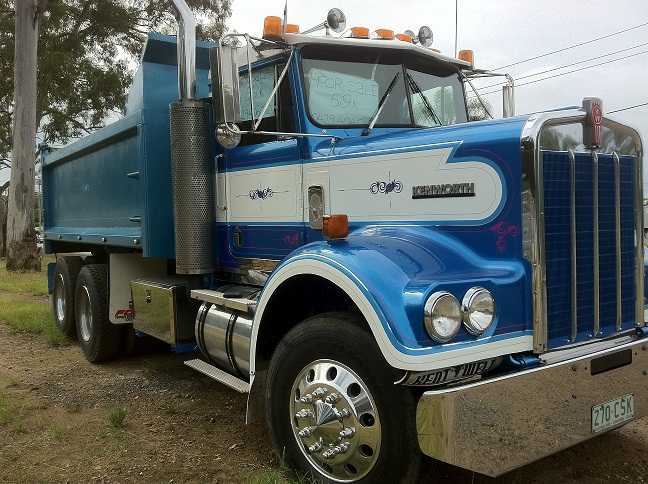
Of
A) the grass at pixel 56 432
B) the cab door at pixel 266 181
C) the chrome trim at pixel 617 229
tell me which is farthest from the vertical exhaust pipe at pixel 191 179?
the chrome trim at pixel 617 229

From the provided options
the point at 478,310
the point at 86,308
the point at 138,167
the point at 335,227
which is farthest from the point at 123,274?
the point at 478,310

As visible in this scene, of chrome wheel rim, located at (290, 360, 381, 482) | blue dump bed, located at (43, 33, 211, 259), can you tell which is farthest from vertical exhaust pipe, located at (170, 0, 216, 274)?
chrome wheel rim, located at (290, 360, 381, 482)

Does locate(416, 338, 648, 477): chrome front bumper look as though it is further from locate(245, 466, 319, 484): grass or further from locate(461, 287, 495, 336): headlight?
locate(245, 466, 319, 484): grass

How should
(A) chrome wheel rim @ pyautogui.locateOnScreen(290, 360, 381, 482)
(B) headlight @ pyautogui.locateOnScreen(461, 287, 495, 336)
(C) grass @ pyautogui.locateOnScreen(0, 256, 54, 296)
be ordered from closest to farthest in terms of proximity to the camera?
(B) headlight @ pyautogui.locateOnScreen(461, 287, 495, 336) → (A) chrome wheel rim @ pyautogui.locateOnScreen(290, 360, 381, 482) → (C) grass @ pyautogui.locateOnScreen(0, 256, 54, 296)

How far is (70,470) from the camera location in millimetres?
3734

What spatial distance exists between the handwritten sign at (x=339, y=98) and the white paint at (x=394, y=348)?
122 centimetres

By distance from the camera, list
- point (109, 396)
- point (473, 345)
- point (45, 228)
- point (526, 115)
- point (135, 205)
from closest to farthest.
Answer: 1. point (473, 345)
2. point (526, 115)
3. point (109, 396)
4. point (135, 205)
5. point (45, 228)

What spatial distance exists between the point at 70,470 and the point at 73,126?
21.5m

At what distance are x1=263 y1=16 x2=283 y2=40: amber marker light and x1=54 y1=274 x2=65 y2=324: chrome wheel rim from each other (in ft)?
15.3

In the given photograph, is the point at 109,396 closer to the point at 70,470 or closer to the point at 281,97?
the point at 70,470

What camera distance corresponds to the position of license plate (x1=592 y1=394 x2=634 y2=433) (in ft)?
10.1

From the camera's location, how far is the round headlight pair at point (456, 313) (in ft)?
8.98

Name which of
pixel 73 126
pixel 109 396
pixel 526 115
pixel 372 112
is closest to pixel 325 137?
pixel 372 112

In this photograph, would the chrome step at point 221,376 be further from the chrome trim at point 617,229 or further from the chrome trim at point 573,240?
the chrome trim at point 617,229
